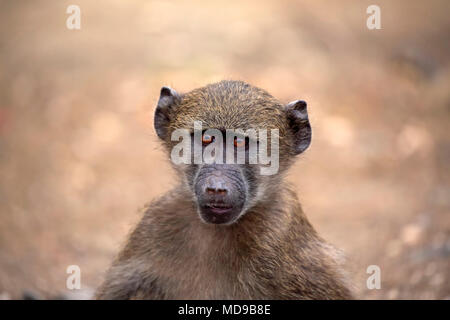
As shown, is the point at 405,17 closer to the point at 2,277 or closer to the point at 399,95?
the point at 399,95

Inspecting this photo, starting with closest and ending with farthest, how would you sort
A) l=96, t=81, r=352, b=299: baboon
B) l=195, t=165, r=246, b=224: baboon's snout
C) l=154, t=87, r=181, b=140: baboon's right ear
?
1. l=195, t=165, r=246, b=224: baboon's snout
2. l=96, t=81, r=352, b=299: baboon
3. l=154, t=87, r=181, b=140: baboon's right ear

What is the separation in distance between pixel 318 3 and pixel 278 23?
1550 mm

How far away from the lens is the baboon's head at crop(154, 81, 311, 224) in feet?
17.9

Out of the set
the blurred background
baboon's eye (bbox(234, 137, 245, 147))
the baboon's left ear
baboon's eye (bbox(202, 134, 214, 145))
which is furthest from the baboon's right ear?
the blurred background

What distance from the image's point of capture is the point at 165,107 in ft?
20.4

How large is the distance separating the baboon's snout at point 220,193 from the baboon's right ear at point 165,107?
2.96 ft

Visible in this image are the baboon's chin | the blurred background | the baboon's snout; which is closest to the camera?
the baboon's snout

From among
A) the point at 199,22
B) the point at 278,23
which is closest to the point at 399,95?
the point at 278,23

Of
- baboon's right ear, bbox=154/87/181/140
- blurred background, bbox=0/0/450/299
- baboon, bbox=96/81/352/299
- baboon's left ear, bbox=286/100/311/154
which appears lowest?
baboon, bbox=96/81/352/299

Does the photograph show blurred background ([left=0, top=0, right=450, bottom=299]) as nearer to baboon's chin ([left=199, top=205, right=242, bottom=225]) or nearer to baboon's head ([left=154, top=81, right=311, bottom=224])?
baboon's head ([left=154, top=81, right=311, bottom=224])

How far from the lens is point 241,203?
5590 millimetres

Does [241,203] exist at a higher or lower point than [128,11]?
A: lower

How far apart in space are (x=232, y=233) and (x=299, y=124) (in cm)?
120

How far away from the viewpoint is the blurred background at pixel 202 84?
9.44 m
